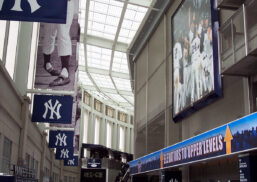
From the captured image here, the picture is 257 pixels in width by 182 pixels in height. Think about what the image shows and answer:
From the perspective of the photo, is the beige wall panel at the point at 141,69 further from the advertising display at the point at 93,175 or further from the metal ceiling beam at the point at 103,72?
the advertising display at the point at 93,175

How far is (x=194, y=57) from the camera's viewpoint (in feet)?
44.4

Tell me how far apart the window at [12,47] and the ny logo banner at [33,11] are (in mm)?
6840

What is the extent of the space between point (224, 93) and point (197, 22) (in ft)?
10.6

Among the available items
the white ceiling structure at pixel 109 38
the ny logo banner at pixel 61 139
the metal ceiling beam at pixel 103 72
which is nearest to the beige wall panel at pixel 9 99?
the ny logo banner at pixel 61 139

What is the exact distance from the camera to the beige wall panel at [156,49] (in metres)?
18.9

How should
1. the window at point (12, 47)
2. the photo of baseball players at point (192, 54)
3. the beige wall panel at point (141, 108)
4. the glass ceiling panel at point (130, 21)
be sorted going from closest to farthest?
the photo of baseball players at point (192, 54) → the window at point (12, 47) → the beige wall panel at point (141, 108) → the glass ceiling panel at point (130, 21)

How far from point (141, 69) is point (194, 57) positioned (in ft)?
32.6

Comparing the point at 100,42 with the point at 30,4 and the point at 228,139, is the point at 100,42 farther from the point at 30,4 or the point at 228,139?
the point at 30,4

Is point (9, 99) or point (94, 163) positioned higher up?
point (9, 99)

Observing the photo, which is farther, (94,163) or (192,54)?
(94,163)

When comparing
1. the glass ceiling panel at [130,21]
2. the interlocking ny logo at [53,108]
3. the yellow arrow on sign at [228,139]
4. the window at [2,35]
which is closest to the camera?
the yellow arrow on sign at [228,139]

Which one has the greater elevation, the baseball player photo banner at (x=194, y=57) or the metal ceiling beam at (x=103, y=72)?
the metal ceiling beam at (x=103, y=72)


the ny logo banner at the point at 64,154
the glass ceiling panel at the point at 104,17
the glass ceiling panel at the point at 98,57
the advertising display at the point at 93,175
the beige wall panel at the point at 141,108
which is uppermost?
the glass ceiling panel at the point at 104,17

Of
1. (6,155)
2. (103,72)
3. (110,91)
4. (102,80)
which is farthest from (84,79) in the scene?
(6,155)
